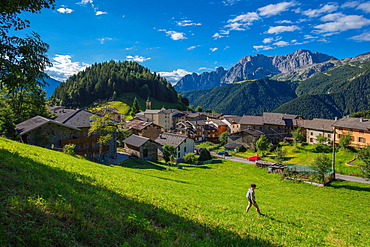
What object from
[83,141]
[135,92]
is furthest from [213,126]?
[135,92]

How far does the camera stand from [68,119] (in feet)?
136

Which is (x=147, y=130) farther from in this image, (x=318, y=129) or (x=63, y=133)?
(x=318, y=129)

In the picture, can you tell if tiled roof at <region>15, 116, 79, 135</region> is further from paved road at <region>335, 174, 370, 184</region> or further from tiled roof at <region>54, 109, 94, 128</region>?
paved road at <region>335, 174, 370, 184</region>

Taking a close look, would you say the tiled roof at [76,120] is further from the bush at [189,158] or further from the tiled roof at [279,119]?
the tiled roof at [279,119]

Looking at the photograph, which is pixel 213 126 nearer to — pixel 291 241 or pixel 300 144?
pixel 300 144

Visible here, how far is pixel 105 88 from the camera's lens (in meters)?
168

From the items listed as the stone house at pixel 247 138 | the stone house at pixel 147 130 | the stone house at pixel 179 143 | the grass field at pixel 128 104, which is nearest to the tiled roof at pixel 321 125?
the stone house at pixel 247 138

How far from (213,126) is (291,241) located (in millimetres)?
99309

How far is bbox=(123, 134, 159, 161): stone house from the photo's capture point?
49091mm

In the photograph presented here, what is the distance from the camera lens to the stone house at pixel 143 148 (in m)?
49.1

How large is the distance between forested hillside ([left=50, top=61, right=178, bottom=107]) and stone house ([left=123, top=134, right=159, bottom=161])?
108 m

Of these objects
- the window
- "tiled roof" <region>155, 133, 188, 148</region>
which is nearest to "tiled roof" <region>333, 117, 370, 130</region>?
the window

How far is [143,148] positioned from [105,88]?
13468cm

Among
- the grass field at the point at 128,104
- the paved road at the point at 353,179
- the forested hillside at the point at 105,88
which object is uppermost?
the forested hillside at the point at 105,88
